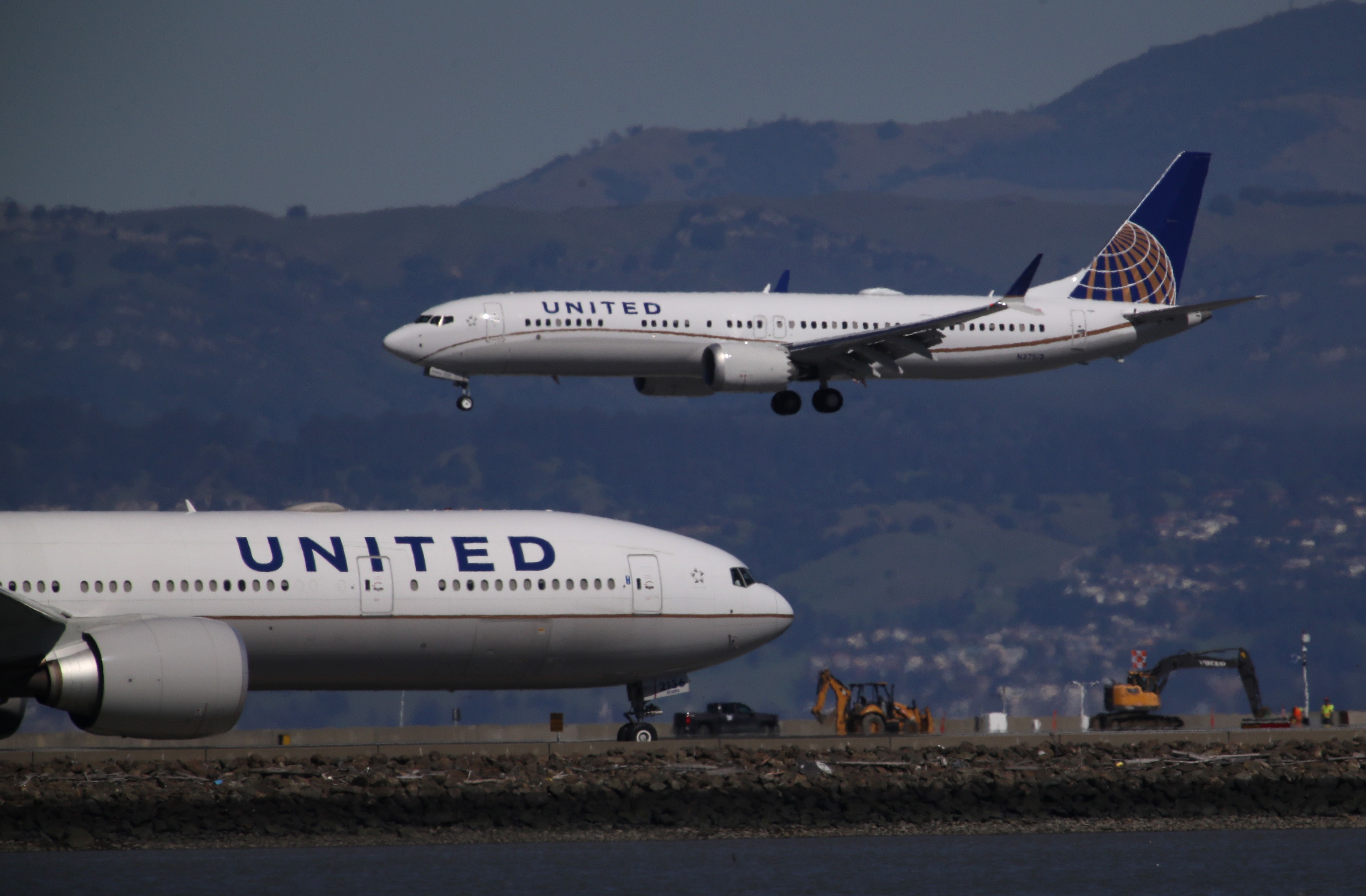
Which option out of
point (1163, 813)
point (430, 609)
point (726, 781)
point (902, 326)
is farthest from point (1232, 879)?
point (902, 326)

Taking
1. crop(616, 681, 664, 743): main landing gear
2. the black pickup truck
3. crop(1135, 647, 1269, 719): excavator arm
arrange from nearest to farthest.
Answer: crop(616, 681, 664, 743): main landing gear < the black pickup truck < crop(1135, 647, 1269, 719): excavator arm

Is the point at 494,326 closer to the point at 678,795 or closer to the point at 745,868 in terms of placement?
the point at 678,795

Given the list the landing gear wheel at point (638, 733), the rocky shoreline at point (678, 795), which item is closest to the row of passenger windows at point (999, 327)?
the rocky shoreline at point (678, 795)

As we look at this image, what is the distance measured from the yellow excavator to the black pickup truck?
2.61 meters

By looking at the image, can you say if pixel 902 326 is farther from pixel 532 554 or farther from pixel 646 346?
pixel 532 554

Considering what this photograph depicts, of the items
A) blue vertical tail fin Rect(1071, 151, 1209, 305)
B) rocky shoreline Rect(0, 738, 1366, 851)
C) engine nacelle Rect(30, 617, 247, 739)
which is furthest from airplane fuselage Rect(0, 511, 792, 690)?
blue vertical tail fin Rect(1071, 151, 1209, 305)

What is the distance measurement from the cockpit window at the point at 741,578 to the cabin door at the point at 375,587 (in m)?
7.48

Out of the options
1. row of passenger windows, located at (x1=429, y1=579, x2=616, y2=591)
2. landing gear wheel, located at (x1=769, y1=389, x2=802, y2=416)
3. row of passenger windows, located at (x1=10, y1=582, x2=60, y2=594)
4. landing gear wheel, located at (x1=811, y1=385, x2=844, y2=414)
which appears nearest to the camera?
row of passenger windows, located at (x1=10, y1=582, x2=60, y2=594)

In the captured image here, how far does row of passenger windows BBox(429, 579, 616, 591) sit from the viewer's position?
3838 centimetres

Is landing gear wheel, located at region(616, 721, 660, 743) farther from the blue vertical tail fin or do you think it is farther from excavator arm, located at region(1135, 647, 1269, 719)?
the blue vertical tail fin

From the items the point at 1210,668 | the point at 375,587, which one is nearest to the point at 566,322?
the point at 375,587

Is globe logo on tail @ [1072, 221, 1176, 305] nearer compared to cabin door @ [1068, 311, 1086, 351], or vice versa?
cabin door @ [1068, 311, 1086, 351]

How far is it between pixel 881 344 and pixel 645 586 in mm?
23899

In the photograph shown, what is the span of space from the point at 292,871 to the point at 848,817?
12.6 meters
